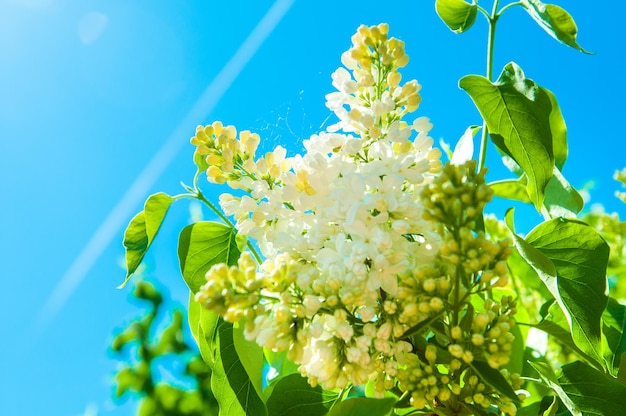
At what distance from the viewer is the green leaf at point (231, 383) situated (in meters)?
0.74

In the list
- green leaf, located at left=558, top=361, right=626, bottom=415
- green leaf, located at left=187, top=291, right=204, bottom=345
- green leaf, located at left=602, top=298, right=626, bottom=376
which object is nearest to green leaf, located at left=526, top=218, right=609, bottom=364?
green leaf, located at left=558, top=361, right=626, bottom=415

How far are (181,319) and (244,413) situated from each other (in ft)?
8.69

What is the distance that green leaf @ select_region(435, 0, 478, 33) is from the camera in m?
0.84

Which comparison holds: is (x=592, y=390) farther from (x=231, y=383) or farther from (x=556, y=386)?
(x=231, y=383)

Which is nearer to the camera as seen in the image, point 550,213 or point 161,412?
point 550,213

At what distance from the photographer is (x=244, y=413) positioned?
0.75m

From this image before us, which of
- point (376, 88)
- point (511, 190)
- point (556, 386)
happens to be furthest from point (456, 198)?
point (511, 190)

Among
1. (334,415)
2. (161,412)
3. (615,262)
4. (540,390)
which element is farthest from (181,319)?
(334,415)

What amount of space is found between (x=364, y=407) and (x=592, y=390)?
12.4 inches

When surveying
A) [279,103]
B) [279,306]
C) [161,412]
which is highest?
[279,103]

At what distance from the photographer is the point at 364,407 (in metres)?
0.60

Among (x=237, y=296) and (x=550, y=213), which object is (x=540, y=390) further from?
(x=237, y=296)

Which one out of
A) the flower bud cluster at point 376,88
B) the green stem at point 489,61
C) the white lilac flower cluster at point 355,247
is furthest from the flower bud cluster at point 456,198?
the green stem at point 489,61

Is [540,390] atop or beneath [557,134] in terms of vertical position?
beneath
